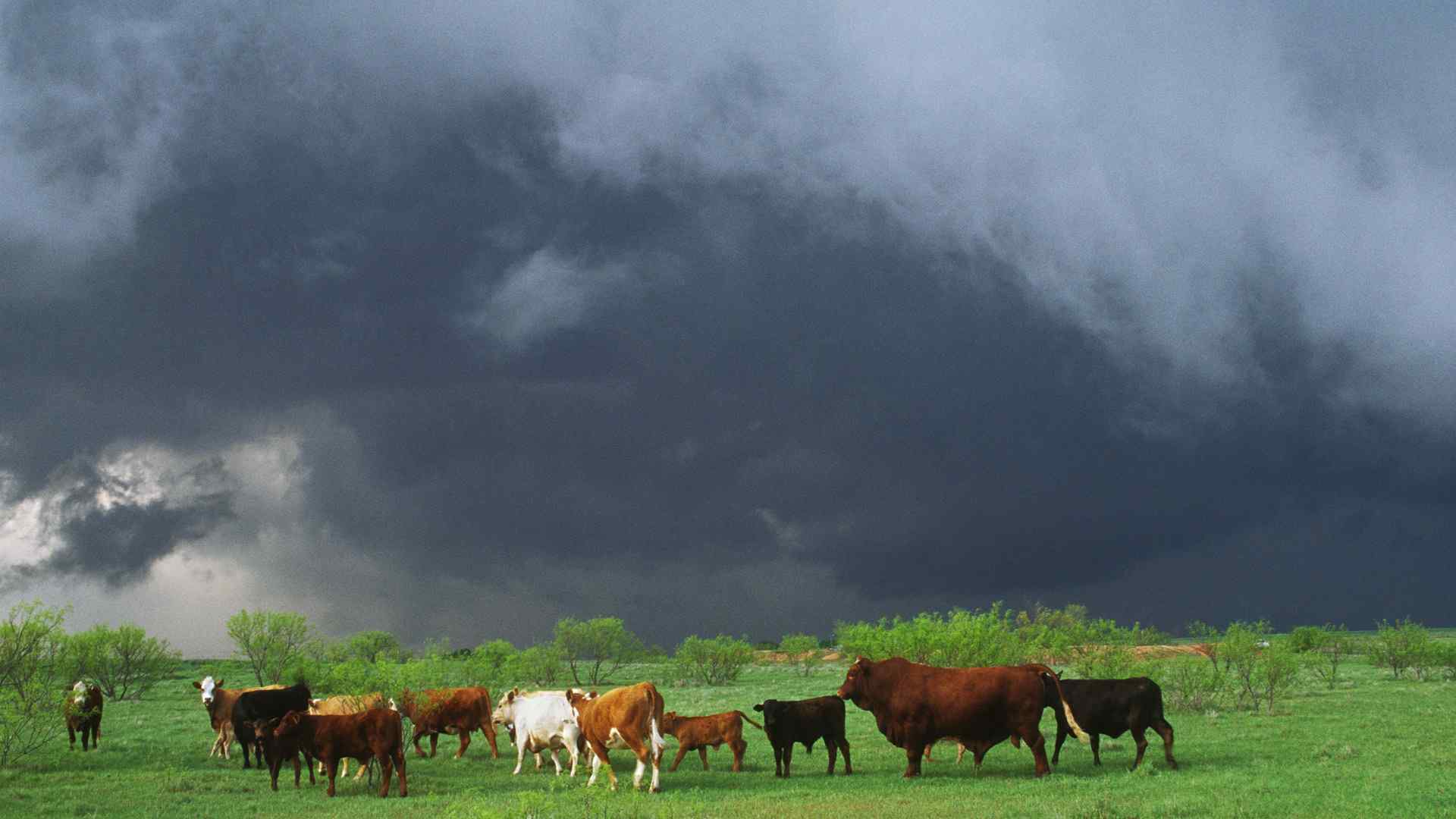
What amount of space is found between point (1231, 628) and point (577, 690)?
3954 centimetres

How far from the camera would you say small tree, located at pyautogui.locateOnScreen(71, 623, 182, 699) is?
6781 centimetres

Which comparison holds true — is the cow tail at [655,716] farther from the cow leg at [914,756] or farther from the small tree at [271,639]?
the small tree at [271,639]

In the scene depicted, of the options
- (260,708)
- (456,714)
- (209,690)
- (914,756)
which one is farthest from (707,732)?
(209,690)

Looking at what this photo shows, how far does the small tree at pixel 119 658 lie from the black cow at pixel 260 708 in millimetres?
47903

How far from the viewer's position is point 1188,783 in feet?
65.3

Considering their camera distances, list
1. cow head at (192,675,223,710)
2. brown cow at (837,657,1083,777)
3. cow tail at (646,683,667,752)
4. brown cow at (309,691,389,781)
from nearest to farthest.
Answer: cow tail at (646,683,667,752)
brown cow at (837,657,1083,777)
brown cow at (309,691,389,781)
cow head at (192,675,223,710)

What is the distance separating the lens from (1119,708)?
22859mm

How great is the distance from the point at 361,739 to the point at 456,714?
20.8ft

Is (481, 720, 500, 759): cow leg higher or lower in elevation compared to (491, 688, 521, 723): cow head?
lower

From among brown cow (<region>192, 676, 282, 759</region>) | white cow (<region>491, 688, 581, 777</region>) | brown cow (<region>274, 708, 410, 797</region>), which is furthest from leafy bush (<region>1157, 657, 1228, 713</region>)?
brown cow (<region>192, 676, 282, 759</region>)

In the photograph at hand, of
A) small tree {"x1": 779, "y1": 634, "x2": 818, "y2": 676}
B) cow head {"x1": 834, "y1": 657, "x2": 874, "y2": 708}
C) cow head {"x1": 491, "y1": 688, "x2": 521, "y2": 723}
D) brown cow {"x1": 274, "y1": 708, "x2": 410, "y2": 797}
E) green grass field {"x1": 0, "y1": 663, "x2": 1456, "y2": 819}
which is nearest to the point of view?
green grass field {"x1": 0, "y1": 663, "x2": 1456, "y2": 819}

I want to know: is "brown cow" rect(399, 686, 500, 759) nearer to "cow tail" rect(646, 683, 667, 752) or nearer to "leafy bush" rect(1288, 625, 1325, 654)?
"cow tail" rect(646, 683, 667, 752)

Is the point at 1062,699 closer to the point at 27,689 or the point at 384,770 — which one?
the point at 384,770

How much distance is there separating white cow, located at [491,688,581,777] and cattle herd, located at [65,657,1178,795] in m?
0.03
